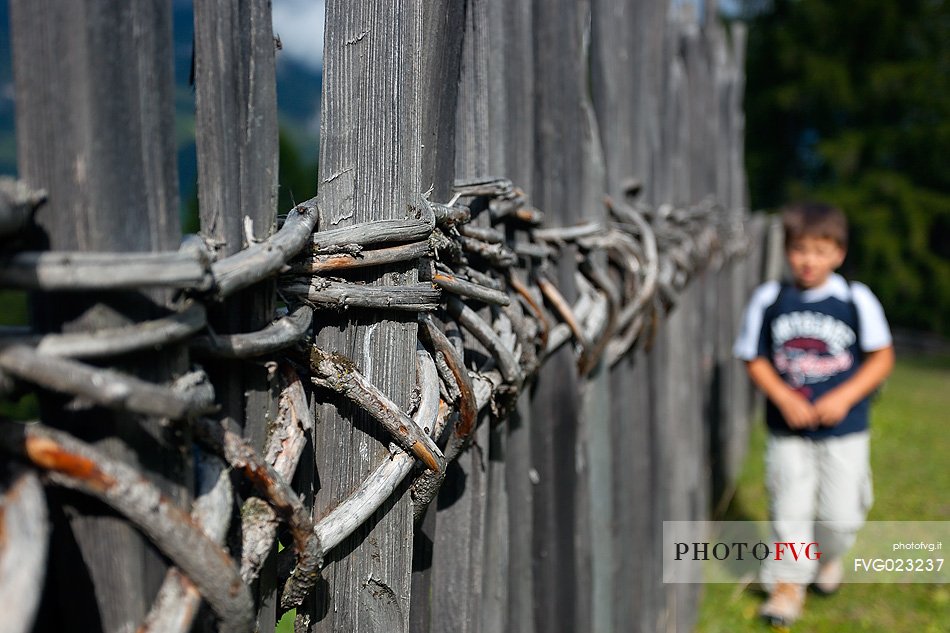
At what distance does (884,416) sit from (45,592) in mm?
7098

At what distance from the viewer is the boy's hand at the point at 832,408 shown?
305cm

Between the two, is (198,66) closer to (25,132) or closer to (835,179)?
(25,132)

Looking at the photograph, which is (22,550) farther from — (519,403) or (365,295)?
(519,403)

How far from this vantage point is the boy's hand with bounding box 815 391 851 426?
3049mm

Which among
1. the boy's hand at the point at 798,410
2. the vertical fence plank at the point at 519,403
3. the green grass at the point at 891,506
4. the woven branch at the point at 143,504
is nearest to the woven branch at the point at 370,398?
the woven branch at the point at 143,504

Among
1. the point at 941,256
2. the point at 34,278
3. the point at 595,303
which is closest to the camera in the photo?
the point at 34,278

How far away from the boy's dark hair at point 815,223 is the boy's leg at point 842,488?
786 millimetres

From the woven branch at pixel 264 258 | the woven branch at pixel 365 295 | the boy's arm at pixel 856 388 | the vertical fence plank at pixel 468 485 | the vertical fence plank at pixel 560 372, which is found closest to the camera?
the woven branch at pixel 264 258

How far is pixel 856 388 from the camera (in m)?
3.05

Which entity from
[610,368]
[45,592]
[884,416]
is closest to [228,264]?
[45,592]

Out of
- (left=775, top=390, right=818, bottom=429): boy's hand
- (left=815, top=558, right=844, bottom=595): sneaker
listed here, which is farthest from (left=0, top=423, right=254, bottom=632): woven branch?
(left=815, top=558, right=844, bottom=595): sneaker

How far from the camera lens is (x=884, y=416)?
6707 mm

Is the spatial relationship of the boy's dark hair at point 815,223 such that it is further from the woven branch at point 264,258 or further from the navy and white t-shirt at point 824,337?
the woven branch at point 264,258

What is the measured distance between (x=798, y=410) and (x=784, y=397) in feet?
0.23
